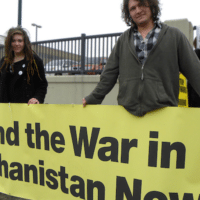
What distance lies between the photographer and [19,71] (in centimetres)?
279

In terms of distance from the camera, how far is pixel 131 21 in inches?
83.3

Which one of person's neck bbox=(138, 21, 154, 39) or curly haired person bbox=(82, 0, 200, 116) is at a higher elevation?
person's neck bbox=(138, 21, 154, 39)

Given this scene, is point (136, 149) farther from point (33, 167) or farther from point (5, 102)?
point (5, 102)

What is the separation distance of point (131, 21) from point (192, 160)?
1311mm

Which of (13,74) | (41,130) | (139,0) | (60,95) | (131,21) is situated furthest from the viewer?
(60,95)

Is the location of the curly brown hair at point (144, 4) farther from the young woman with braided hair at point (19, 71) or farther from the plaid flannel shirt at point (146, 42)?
the young woman with braided hair at point (19, 71)

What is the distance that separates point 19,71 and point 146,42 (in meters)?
1.64

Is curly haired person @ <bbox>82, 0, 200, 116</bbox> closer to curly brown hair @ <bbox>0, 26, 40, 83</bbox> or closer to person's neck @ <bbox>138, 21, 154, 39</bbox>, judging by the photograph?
person's neck @ <bbox>138, 21, 154, 39</bbox>

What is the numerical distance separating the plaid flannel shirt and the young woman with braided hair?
4.63 feet

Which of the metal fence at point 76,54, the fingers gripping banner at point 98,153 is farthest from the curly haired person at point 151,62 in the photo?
the metal fence at point 76,54

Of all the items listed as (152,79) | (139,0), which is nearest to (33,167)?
(152,79)

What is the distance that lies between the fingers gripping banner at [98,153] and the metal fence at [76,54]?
5.11 metres

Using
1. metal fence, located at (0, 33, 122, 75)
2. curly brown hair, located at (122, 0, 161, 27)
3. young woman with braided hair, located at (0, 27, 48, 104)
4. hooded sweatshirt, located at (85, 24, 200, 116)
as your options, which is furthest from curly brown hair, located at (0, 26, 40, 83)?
metal fence, located at (0, 33, 122, 75)

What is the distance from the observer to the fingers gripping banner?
5.96 feet
